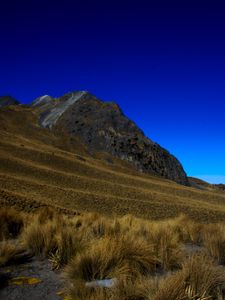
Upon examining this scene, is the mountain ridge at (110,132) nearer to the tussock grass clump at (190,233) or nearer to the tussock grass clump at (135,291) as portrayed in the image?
the tussock grass clump at (190,233)

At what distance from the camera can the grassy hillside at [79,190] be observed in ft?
82.0

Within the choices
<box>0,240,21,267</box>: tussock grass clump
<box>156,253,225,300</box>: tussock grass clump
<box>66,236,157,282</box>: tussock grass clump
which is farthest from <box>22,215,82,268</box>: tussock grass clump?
<box>156,253,225,300</box>: tussock grass clump

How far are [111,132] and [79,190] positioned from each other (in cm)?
3835

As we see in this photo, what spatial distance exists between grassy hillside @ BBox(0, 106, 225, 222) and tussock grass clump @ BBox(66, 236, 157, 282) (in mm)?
12037

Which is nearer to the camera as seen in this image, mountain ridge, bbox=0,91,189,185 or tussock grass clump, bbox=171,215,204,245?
tussock grass clump, bbox=171,215,204,245

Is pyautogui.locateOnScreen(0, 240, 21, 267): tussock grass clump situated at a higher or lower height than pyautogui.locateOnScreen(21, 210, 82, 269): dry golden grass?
lower

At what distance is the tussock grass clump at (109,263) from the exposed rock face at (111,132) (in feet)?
200

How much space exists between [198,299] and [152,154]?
217 feet

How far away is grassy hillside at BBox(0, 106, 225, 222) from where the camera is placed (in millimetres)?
25002

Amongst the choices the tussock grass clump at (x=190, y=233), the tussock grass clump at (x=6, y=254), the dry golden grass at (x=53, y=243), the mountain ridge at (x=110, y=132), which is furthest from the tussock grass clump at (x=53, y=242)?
the mountain ridge at (x=110, y=132)

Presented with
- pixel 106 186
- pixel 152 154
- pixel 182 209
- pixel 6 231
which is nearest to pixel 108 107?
pixel 152 154

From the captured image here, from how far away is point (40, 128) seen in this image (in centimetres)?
7038

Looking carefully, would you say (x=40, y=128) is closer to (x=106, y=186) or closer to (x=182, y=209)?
Result: (x=106, y=186)

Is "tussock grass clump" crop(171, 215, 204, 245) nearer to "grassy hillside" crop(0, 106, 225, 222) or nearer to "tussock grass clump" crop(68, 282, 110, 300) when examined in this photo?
"tussock grass clump" crop(68, 282, 110, 300)
